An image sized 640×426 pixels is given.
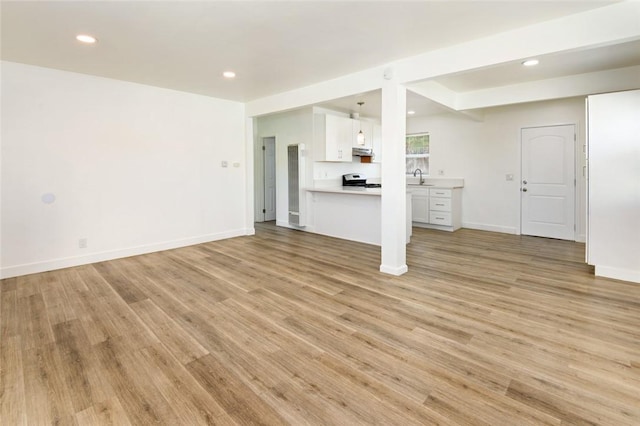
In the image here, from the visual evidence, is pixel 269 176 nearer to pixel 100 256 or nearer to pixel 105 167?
pixel 105 167

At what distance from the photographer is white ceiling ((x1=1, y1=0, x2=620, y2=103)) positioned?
104 inches

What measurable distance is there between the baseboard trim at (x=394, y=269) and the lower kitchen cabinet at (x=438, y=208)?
3.18 meters

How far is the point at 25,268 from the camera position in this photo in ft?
13.4

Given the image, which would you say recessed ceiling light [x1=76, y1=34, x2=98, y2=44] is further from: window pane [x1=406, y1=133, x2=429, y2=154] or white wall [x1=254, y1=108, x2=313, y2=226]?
window pane [x1=406, y1=133, x2=429, y2=154]

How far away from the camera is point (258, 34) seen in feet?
Result: 10.3

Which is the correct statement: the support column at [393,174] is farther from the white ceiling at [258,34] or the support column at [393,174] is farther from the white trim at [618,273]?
the white trim at [618,273]

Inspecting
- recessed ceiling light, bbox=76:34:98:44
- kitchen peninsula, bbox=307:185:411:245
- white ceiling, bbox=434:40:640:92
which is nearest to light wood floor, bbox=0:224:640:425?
kitchen peninsula, bbox=307:185:411:245

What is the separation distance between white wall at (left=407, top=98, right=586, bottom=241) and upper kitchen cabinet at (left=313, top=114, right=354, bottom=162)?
220cm

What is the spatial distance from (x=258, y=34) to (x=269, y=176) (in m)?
5.36

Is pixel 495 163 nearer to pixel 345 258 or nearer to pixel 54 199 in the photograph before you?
pixel 345 258

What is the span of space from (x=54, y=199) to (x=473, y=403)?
5.10 metres

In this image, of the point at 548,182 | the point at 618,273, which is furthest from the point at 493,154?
the point at 618,273

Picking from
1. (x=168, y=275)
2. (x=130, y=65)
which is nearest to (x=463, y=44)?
(x=130, y=65)

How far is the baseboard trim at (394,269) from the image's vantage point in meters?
4.04
